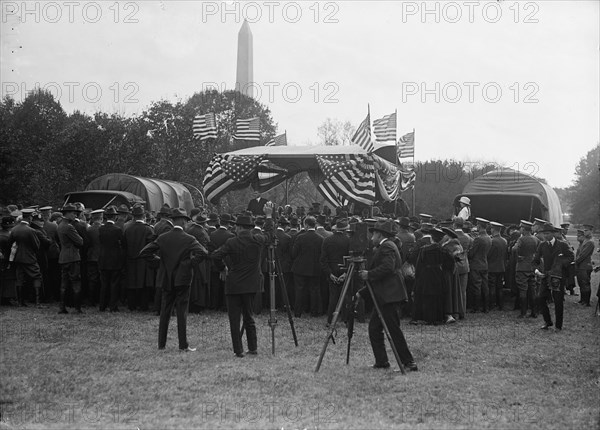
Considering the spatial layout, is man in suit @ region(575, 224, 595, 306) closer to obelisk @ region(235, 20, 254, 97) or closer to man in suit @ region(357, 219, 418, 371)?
man in suit @ region(357, 219, 418, 371)

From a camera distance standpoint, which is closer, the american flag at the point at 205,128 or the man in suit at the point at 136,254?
the man in suit at the point at 136,254

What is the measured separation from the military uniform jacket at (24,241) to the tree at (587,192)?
51815 millimetres

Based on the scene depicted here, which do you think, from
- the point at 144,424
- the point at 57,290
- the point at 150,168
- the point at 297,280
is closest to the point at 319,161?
the point at 297,280

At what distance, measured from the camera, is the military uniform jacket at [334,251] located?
13.6 metres

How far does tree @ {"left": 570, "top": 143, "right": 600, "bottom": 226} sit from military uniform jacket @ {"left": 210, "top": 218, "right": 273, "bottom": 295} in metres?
52.9

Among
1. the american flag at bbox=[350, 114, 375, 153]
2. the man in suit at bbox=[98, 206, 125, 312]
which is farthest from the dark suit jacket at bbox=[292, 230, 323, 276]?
the american flag at bbox=[350, 114, 375, 153]

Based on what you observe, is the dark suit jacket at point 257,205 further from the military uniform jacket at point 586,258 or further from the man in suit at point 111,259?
the military uniform jacket at point 586,258

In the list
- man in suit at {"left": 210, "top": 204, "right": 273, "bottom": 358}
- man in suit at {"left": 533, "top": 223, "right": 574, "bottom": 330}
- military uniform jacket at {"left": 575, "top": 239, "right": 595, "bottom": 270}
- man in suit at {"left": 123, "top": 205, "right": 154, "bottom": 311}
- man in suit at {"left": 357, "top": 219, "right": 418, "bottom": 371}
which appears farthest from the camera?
military uniform jacket at {"left": 575, "top": 239, "right": 595, "bottom": 270}

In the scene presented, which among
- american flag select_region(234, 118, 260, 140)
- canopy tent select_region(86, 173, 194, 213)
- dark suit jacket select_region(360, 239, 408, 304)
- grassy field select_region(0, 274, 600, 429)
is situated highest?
american flag select_region(234, 118, 260, 140)

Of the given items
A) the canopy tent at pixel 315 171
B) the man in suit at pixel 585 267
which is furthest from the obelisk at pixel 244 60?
the man in suit at pixel 585 267

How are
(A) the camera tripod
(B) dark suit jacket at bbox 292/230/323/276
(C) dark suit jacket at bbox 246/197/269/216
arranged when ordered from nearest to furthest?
1. (A) the camera tripod
2. (B) dark suit jacket at bbox 292/230/323/276
3. (C) dark suit jacket at bbox 246/197/269/216

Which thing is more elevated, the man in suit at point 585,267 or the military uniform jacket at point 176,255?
the military uniform jacket at point 176,255

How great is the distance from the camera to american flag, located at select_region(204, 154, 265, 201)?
1989cm

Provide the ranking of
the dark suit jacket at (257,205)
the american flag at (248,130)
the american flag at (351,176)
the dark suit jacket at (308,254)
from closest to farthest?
the dark suit jacket at (308,254) → the american flag at (351,176) → the dark suit jacket at (257,205) → the american flag at (248,130)
